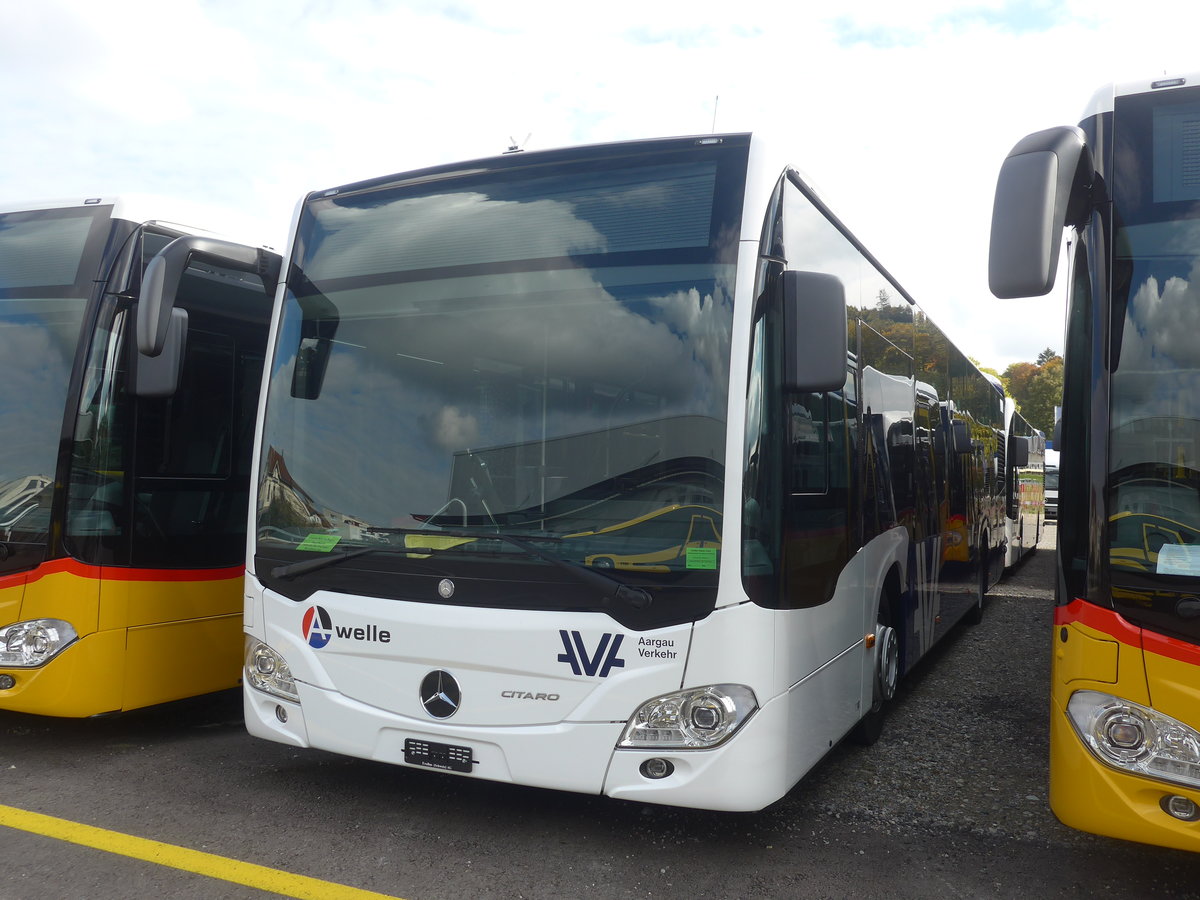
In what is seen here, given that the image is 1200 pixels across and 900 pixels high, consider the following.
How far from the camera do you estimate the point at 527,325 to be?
14.3ft

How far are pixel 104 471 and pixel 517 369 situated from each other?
2.64 m

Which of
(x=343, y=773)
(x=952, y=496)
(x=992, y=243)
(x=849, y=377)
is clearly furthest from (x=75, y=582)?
(x=952, y=496)

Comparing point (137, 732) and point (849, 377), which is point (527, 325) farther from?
point (137, 732)

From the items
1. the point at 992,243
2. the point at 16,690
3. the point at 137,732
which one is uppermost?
the point at 992,243

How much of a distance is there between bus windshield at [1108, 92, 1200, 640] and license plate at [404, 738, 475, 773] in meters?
2.53

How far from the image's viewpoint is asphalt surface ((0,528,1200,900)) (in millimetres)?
4023

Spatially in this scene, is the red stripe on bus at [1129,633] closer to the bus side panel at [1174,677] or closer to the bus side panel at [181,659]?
the bus side panel at [1174,677]

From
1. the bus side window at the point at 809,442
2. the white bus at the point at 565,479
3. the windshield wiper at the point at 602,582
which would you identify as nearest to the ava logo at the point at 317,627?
the white bus at the point at 565,479

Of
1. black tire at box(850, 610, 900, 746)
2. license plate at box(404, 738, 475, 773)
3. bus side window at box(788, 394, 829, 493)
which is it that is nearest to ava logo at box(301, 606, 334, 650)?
license plate at box(404, 738, 475, 773)

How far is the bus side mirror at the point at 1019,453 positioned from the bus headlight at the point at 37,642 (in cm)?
1340

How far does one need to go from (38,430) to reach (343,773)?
2.42 metres

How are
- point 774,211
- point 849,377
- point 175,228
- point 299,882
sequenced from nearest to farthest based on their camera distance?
point 299,882 → point 774,211 → point 849,377 → point 175,228

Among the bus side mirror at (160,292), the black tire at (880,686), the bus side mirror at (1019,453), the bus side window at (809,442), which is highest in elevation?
the bus side mirror at (160,292)

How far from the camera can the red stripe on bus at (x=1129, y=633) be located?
11.1 ft
